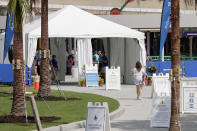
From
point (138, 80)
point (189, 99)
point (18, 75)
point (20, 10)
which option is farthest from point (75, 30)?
point (20, 10)

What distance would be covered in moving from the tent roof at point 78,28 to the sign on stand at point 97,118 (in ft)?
56.3

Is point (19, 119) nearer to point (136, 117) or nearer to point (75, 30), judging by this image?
point (136, 117)

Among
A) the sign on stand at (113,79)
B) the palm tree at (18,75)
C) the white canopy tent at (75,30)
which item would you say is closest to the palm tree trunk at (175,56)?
the palm tree at (18,75)

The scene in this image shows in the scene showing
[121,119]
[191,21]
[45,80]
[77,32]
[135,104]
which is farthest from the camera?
[191,21]

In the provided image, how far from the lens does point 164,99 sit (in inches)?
562

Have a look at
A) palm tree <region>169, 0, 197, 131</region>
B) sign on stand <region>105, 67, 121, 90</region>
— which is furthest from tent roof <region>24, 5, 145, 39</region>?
palm tree <region>169, 0, 197, 131</region>

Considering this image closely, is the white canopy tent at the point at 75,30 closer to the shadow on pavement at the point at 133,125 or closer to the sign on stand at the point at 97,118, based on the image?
the shadow on pavement at the point at 133,125

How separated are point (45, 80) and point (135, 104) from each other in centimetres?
380

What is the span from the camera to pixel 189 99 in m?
16.8

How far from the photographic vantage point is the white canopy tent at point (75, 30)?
29.0 metres

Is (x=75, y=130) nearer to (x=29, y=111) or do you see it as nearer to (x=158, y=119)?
(x=158, y=119)

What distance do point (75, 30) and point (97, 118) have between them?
1796cm

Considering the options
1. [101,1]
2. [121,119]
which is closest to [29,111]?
[121,119]

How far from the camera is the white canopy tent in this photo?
2902 cm
